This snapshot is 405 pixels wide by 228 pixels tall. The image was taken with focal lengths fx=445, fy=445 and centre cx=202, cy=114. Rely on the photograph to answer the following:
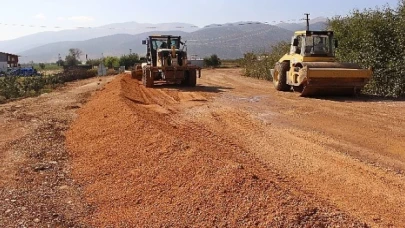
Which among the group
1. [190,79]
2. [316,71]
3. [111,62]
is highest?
[111,62]

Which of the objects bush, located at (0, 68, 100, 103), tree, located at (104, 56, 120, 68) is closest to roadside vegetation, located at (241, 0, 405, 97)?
bush, located at (0, 68, 100, 103)

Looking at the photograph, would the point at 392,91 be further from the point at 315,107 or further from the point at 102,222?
the point at 102,222

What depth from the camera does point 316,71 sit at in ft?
45.5

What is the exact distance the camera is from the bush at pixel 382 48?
15734mm

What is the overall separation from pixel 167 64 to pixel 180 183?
14.1 m

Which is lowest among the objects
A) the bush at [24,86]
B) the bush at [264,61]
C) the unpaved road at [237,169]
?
the unpaved road at [237,169]

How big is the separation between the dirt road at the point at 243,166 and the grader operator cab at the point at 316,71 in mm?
2490

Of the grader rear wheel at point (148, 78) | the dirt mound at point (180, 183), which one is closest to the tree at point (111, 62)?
the grader rear wheel at point (148, 78)

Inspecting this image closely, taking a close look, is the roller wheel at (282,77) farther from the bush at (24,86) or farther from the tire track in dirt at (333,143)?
the bush at (24,86)

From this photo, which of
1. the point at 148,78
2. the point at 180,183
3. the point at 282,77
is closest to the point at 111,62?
the point at 148,78

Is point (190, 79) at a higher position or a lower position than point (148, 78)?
lower

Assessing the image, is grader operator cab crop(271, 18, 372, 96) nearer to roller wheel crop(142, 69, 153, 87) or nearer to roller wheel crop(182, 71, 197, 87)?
roller wheel crop(182, 71, 197, 87)

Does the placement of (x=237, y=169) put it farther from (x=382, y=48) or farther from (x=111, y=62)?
(x=111, y=62)

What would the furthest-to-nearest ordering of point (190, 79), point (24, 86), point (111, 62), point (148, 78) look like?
point (111, 62)
point (24, 86)
point (190, 79)
point (148, 78)
